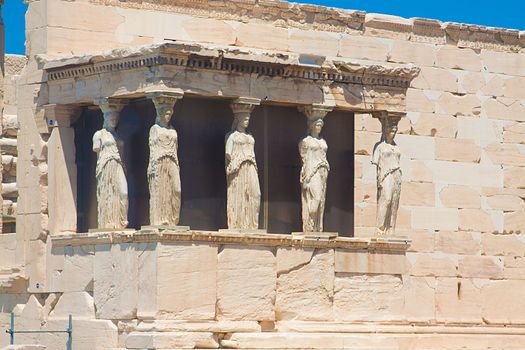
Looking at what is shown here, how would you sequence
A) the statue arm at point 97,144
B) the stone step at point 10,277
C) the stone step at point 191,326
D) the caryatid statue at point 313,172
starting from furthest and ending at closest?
1. the stone step at point 10,277
2. the caryatid statue at point 313,172
3. the statue arm at point 97,144
4. the stone step at point 191,326

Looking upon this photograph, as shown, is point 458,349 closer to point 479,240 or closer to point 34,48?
point 479,240

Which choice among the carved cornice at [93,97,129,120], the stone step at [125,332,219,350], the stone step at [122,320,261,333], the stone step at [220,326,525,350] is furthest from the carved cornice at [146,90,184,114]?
the stone step at [220,326,525,350]

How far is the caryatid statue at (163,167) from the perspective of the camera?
21.6 m

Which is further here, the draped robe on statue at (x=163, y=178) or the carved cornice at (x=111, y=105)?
the carved cornice at (x=111, y=105)

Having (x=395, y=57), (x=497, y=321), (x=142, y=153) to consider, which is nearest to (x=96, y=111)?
(x=142, y=153)

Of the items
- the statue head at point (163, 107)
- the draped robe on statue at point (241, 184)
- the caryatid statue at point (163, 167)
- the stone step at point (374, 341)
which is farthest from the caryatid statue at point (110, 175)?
the stone step at point (374, 341)

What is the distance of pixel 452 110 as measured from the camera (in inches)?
1056

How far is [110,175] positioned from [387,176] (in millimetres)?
3403

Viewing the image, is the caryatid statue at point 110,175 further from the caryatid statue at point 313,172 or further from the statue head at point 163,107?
the caryatid statue at point 313,172

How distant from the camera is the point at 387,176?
77.2 ft

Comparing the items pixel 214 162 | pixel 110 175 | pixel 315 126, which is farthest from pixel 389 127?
pixel 110 175

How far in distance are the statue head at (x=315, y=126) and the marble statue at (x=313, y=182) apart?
3 cm

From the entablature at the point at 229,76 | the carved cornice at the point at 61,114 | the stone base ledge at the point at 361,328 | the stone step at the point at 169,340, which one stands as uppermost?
the entablature at the point at 229,76

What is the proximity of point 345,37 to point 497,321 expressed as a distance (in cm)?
424
